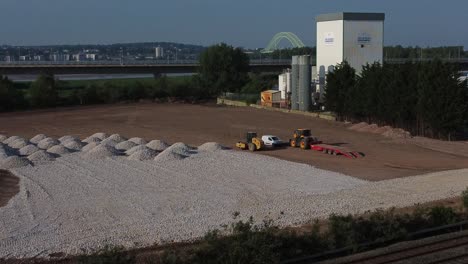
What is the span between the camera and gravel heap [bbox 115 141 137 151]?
35200mm

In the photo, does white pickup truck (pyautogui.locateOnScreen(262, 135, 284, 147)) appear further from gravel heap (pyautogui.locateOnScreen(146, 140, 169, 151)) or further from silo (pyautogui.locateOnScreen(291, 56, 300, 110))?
silo (pyautogui.locateOnScreen(291, 56, 300, 110))

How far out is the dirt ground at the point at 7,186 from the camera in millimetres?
24391

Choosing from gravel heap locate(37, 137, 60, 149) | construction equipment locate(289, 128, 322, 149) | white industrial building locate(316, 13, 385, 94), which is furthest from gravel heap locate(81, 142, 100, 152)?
white industrial building locate(316, 13, 385, 94)

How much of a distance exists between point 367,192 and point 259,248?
11.4 meters

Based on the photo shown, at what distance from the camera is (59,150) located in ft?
112

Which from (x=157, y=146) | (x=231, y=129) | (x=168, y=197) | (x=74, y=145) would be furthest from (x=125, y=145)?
(x=168, y=197)

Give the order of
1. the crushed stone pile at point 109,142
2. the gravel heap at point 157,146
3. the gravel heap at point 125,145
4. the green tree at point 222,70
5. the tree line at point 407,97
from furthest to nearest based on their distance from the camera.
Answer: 1. the green tree at point 222,70
2. the tree line at point 407,97
3. the crushed stone pile at point 109,142
4. the gravel heap at point 125,145
5. the gravel heap at point 157,146

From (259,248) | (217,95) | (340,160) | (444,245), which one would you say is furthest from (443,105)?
(217,95)

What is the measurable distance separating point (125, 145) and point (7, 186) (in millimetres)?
9873

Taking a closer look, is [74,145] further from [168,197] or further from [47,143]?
[168,197]

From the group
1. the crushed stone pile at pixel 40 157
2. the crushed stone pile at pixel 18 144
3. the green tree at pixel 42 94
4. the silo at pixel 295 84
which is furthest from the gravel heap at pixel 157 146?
the green tree at pixel 42 94

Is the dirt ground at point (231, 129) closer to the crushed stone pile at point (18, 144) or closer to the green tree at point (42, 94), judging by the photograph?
the green tree at point (42, 94)

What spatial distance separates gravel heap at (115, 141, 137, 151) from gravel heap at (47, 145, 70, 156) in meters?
2.72

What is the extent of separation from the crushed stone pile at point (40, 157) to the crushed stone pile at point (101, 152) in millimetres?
1773
